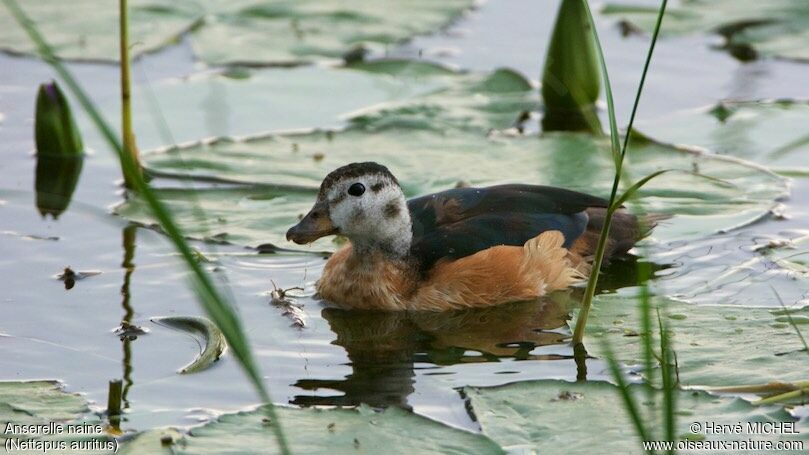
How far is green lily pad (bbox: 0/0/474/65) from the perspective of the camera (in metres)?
11.8

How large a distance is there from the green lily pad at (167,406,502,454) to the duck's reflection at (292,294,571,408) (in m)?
0.61

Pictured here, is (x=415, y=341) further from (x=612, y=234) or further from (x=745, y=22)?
(x=745, y=22)

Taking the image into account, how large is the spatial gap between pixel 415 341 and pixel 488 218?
0.97m

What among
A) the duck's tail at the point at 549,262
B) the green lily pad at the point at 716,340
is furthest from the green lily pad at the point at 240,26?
the green lily pad at the point at 716,340

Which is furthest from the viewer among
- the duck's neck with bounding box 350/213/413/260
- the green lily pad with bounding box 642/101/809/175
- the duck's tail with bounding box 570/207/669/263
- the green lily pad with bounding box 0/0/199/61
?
the green lily pad with bounding box 0/0/199/61

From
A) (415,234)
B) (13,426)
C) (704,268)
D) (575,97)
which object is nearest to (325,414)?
(13,426)

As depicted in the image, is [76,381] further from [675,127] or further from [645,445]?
[675,127]

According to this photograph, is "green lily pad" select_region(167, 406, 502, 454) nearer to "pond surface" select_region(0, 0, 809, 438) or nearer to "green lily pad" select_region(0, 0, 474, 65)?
"pond surface" select_region(0, 0, 809, 438)

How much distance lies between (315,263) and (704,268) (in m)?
2.41

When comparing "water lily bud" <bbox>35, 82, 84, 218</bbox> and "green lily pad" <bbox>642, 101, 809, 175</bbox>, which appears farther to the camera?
"green lily pad" <bbox>642, 101, 809, 175</bbox>

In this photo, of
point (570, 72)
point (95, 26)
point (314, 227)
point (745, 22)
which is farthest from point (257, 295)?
point (745, 22)

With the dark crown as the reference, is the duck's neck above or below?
below

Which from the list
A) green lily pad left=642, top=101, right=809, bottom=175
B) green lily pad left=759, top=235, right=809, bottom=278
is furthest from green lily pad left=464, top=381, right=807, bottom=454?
green lily pad left=642, top=101, right=809, bottom=175

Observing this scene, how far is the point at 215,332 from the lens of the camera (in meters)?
7.30
